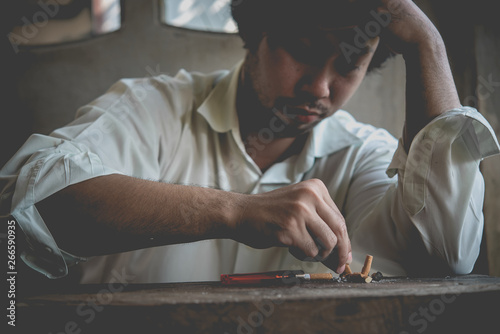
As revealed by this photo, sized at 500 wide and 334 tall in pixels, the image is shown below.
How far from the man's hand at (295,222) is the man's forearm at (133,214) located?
0.05 metres

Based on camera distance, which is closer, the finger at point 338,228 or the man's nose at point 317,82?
the finger at point 338,228

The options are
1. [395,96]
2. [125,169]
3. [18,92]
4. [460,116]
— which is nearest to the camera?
[460,116]

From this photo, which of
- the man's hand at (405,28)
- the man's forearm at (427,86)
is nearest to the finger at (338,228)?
the man's forearm at (427,86)

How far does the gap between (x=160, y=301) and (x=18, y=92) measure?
6.68ft

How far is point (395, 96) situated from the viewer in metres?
2.54

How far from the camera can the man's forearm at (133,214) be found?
881mm

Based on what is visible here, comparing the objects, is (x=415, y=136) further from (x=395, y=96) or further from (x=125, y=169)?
(x=395, y=96)

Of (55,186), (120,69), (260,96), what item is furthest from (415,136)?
(120,69)
